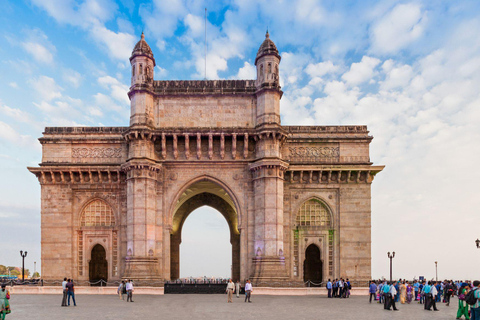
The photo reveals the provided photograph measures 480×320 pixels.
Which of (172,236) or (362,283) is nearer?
(362,283)

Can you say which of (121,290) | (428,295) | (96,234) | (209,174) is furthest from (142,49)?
(428,295)

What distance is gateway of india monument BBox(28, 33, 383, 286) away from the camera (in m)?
35.9

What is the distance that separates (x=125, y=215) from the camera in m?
37.2

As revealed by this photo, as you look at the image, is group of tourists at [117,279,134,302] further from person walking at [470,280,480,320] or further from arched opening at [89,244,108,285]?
person walking at [470,280,480,320]

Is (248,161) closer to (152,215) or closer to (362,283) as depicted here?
(152,215)

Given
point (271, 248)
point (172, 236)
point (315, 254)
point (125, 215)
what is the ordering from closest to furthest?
point (271, 248), point (125, 215), point (315, 254), point (172, 236)

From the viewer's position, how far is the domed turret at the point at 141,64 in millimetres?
36938

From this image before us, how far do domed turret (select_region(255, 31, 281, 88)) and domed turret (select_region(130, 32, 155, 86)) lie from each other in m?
8.37

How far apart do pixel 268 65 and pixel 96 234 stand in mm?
18290

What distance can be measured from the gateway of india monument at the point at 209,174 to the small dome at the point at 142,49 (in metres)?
0.11

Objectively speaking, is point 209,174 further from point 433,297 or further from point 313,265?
point 433,297

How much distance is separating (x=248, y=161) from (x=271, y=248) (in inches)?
261

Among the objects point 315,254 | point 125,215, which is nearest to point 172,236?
point 125,215

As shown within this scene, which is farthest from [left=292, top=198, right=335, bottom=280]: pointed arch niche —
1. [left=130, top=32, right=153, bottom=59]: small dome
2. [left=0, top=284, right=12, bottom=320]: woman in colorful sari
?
[left=0, top=284, right=12, bottom=320]: woman in colorful sari
